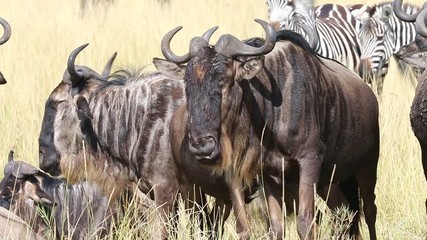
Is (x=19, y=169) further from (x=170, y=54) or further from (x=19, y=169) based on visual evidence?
(x=170, y=54)

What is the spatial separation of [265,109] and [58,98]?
6.95ft

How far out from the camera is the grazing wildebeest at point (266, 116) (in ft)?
21.5

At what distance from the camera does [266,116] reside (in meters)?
6.84

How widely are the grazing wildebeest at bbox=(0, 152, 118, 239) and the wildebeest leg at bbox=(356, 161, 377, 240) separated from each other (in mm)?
1693

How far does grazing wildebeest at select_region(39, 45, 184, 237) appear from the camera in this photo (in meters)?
7.88

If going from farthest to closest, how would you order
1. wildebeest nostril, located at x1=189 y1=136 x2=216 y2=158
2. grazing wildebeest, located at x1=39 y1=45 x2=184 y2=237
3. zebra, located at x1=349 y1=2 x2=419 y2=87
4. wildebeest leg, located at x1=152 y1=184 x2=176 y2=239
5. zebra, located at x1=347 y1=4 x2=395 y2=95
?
1. zebra, located at x1=349 y1=2 x2=419 y2=87
2. zebra, located at x1=347 y1=4 x2=395 y2=95
3. grazing wildebeest, located at x1=39 y1=45 x2=184 y2=237
4. wildebeest leg, located at x1=152 y1=184 x2=176 y2=239
5. wildebeest nostril, located at x1=189 y1=136 x2=216 y2=158

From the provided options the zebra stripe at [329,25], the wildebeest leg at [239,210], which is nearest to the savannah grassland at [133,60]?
the wildebeest leg at [239,210]

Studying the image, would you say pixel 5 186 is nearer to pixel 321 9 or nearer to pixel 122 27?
pixel 321 9

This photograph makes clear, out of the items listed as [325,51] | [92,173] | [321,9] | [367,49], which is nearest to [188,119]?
[92,173]

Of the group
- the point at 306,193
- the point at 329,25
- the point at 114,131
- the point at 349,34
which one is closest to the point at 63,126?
the point at 114,131

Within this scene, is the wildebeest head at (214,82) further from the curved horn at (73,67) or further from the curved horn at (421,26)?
the curved horn at (73,67)

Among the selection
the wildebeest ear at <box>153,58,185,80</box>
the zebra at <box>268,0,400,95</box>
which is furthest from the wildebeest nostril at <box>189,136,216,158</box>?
the zebra at <box>268,0,400,95</box>

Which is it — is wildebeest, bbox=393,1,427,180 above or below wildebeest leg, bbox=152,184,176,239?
above

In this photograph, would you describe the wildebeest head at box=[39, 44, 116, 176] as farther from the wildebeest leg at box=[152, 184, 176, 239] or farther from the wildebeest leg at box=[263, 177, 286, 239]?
the wildebeest leg at box=[263, 177, 286, 239]
